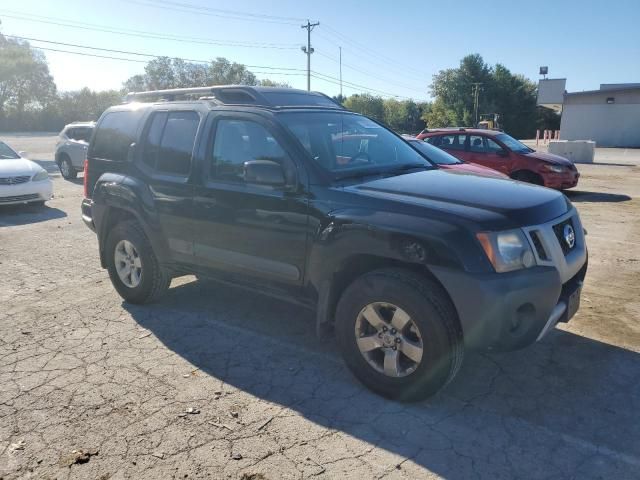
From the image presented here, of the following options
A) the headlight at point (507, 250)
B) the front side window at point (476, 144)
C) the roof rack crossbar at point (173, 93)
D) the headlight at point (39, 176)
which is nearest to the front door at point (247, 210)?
the roof rack crossbar at point (173, 93)

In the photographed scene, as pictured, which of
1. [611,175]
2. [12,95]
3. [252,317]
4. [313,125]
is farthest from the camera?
[12,95]

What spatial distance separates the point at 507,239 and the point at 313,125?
1838 millimetres

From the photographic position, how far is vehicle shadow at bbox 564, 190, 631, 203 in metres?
11.6

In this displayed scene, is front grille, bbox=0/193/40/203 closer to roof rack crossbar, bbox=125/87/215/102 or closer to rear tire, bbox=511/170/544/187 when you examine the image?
roof rack crossbar, bbox=125/87/215/102

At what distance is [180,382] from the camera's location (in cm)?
363

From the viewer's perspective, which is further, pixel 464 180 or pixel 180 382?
pixel 464 180

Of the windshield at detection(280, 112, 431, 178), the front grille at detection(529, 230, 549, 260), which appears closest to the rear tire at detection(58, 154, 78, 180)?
the windshield at detection(280, 112, 431, 178)

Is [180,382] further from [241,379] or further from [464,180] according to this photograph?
[464,180]

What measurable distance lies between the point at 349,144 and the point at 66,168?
46.3 feet

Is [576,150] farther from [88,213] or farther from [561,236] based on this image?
[88,213]

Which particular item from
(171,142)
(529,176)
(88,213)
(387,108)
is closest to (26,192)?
(88,213)

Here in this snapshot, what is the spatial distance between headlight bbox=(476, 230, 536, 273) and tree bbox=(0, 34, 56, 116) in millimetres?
71286

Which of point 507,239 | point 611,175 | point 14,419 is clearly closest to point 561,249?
point 507,239

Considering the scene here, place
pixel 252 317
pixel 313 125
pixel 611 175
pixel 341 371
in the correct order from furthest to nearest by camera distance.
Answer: pixel 611 175 < pixel 252 317 < pixel 313 125 < pixel 341 371
